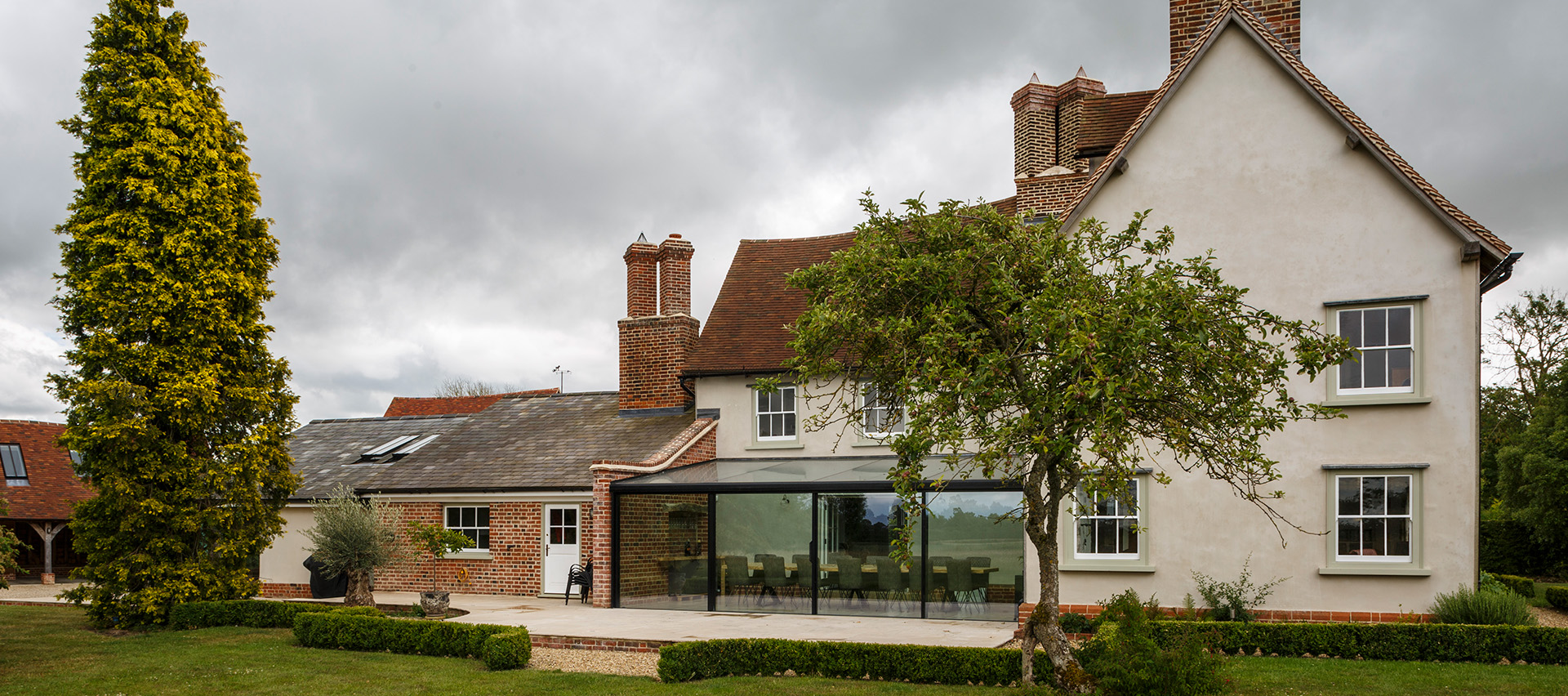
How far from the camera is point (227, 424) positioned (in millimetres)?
17219

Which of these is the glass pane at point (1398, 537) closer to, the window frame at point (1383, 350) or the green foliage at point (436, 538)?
the window frame at point (1383, 350)

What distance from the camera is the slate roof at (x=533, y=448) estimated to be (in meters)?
20.9

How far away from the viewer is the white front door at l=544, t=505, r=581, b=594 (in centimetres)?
2055

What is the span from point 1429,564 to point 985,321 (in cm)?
844

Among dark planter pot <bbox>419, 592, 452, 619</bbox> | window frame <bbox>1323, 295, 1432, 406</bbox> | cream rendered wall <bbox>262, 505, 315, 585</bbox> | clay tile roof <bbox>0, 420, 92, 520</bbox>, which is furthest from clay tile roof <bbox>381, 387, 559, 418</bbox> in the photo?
window frame <bbox>1323, 295, 1432, 406</bbox>

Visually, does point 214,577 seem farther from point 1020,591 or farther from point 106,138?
point 1020,591

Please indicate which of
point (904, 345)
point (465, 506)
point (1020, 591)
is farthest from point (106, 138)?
point (1020, 591)

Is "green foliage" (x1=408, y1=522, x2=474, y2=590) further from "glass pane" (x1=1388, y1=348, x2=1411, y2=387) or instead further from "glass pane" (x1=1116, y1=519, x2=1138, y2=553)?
"glass pane" (x1=1388, y1=348, x2=1411, y2=387)

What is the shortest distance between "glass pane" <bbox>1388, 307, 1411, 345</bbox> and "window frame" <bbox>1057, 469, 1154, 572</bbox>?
3.72 metres

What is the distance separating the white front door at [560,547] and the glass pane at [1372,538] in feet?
45.4

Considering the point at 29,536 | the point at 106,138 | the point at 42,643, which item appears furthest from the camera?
the point at 29,536

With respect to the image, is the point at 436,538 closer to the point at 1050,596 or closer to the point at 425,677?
the point at 425,677

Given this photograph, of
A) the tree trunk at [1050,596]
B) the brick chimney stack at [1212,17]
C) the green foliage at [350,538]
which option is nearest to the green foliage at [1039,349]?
the tree trunk at [1050,596]

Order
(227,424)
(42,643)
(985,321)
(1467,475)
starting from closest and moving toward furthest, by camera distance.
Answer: (985,321)
(1467,475)
(42,643)
(227,424)
